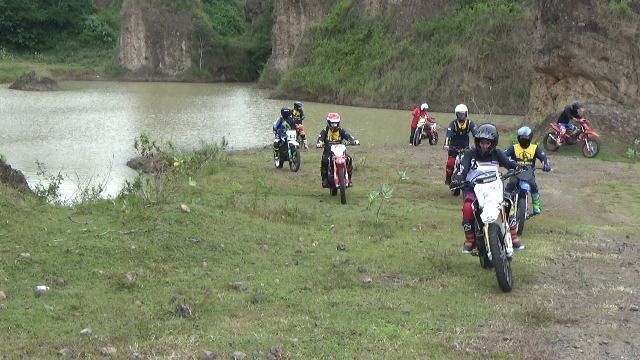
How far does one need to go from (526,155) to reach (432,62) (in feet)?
99.1

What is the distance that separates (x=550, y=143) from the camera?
20609 millimetres

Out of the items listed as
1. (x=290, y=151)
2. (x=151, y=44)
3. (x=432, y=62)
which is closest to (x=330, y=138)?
(x=290, y=151)

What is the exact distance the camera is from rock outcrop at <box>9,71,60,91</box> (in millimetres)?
47469

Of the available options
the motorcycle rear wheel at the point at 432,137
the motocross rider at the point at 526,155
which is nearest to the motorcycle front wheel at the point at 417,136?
the motorcycle rear wheel at the point at 432,137

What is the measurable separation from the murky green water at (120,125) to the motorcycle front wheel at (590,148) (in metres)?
6.40

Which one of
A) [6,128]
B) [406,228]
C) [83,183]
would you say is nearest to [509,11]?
[6,128]

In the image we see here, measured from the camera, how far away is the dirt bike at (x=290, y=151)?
15.9 m

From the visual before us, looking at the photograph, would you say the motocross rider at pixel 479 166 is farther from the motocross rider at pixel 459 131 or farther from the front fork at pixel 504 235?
the motocross rider at pixel 459 131

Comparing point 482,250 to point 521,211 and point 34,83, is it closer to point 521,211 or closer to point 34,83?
point 521,211

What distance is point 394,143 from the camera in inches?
955

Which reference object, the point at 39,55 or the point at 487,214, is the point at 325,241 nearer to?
the point at 487,214

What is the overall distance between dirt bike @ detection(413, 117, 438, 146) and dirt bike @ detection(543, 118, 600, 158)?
342 cm

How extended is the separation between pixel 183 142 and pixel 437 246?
1531cm

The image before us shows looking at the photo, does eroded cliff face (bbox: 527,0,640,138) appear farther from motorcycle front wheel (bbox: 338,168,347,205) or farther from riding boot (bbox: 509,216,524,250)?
riding boot (bbox: 509,216,524,250)
